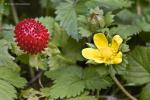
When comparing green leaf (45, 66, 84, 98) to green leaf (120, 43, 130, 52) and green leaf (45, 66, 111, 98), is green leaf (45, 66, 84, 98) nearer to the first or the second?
green leaf (45, 66, 111, 98)

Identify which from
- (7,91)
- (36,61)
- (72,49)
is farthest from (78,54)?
(7,91)

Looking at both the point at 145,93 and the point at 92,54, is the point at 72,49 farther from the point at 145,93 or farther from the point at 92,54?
the point at 145,93

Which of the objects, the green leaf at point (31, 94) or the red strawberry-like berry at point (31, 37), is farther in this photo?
the green leaf at point (31, 94)

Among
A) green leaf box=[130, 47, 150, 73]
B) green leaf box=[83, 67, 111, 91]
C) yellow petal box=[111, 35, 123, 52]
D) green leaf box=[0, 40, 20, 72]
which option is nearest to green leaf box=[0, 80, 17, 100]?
green leaf box=[0, 40, 20, 72]

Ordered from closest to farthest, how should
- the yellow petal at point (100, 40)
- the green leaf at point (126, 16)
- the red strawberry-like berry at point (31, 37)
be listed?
the red strawberry-like berry at point (31, 37) → the yellow petal at point (100, 40) → the green leaf at point (126, 16)

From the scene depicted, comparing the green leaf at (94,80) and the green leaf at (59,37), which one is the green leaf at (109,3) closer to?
the green leaf at (59,37)

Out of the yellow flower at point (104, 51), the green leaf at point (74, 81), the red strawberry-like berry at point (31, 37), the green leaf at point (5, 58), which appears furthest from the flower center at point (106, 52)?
the green leaf at point (5, 58)
